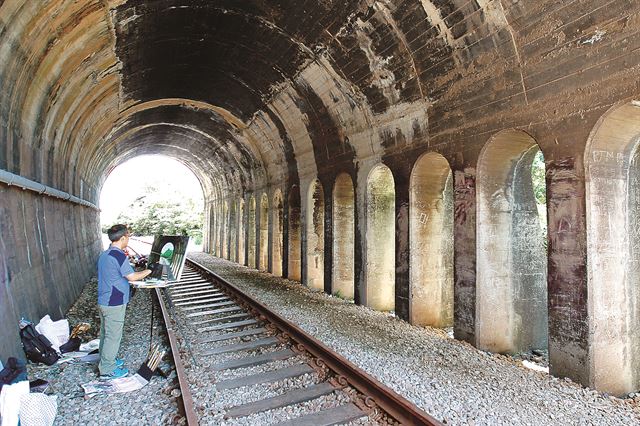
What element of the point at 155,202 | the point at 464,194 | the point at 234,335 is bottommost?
the point at 234,335

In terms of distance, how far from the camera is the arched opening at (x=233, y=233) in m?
21.5

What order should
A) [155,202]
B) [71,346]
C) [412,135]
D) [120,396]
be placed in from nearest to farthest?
[120,396] → [71,346] → [412,135] → [155,202]

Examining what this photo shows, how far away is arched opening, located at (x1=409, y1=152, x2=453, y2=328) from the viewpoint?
27.4ft

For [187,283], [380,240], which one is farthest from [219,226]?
[380,240]

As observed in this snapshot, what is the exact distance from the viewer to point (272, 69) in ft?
33.8

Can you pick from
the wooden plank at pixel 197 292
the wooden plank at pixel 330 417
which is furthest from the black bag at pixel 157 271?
the wooden plank at pixel 197 292

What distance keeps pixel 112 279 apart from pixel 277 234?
1103cm

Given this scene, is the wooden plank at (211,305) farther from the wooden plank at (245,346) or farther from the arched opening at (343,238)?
the wooden plank at (245,346)

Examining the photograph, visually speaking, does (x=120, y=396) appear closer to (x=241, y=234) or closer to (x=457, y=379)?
(x=457, y=379)

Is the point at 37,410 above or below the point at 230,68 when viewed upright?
below

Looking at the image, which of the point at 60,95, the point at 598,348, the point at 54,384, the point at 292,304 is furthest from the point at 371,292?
the point at 60,95

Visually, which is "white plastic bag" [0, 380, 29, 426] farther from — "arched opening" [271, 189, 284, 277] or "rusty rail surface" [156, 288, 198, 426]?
"arched opening" [271, 189, 284, 277]

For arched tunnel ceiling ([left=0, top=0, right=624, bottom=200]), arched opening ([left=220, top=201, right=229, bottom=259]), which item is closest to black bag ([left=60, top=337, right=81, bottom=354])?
arched tunnel ceiling ([left=0, top=0, right=624, bottom=200])

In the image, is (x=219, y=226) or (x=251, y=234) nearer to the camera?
(x=251, y=234)
